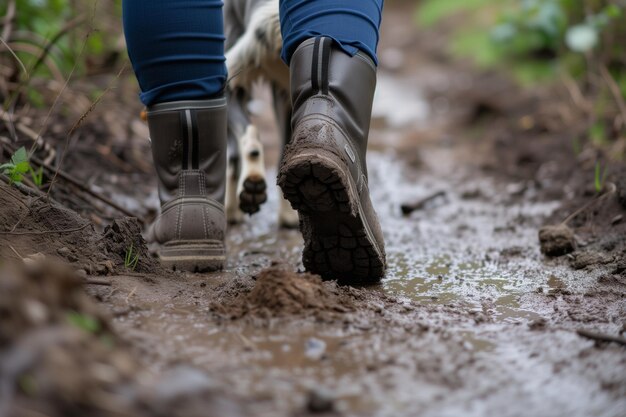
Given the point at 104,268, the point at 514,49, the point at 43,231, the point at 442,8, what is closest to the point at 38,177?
the point at 43,231

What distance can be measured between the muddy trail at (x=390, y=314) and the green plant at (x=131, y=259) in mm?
17

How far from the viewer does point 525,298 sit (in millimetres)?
1896

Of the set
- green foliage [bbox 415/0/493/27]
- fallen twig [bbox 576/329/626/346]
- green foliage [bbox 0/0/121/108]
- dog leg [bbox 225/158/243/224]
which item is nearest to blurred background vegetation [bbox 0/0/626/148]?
green foliage [bbox 0/0/121/108]

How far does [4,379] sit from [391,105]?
669 centimetres

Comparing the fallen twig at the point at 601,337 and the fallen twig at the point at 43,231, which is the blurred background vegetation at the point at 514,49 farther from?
the fallen twig at the point at 601,337

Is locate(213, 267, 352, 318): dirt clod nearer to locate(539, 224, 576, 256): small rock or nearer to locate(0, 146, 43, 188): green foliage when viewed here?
locate(0, 146, 43, 188): green foliage

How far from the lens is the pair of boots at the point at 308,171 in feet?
5.87

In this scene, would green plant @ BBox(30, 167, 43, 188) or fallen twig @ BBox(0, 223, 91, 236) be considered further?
green plant @ BBox(30, 167, 43, 188)

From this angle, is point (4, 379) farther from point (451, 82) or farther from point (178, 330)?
point (451, 82)

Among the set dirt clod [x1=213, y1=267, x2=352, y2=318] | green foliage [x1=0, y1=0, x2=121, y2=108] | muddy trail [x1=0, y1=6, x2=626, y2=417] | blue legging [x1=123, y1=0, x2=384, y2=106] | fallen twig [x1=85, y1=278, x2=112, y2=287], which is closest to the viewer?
muddy trail [x1=0, y1=6, x2=626, y2=417]

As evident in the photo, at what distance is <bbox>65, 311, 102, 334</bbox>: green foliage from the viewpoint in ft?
3.57

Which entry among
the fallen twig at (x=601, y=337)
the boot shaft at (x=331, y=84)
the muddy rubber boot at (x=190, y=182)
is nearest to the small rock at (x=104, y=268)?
the muddy rubber boot at (x=190, y=182)

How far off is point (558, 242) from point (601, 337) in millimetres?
956

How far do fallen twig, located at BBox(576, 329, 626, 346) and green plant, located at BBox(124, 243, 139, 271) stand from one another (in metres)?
1.16
